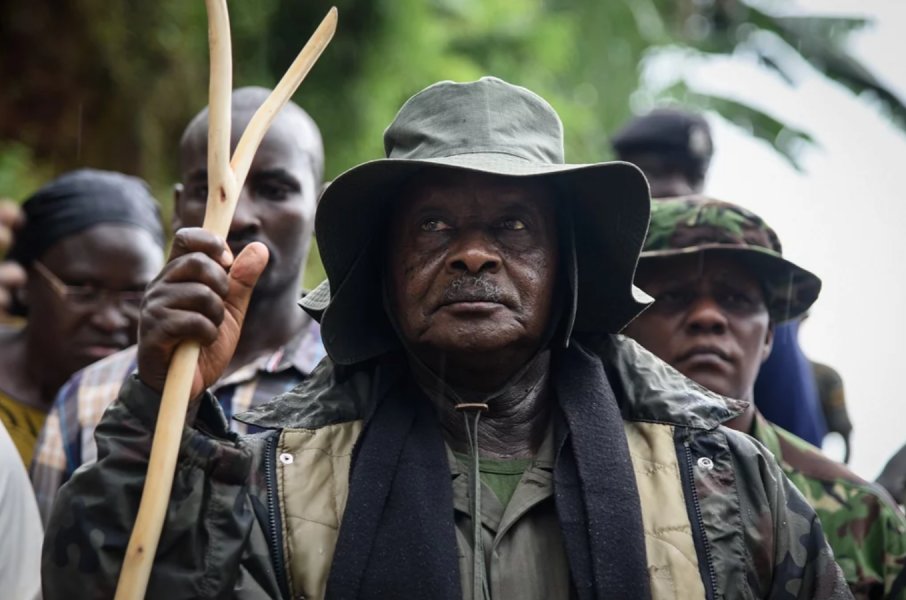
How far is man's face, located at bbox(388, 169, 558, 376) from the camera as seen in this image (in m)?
3.54

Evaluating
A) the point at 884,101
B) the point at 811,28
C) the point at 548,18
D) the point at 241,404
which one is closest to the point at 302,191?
the point at 241,404

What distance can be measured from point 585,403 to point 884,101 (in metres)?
8.22

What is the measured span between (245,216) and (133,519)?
2.03m

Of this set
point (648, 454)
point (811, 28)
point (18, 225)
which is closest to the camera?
point (648, 454)

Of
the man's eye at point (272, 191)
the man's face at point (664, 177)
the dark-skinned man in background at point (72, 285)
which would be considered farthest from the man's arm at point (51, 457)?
the man's face at point (664, 177)

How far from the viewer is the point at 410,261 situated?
3672 mm

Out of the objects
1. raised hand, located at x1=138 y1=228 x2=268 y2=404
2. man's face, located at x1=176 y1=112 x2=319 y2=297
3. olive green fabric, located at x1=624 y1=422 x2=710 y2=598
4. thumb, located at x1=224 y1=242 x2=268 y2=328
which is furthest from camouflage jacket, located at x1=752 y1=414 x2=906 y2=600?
raised hand, located at x1=138 y1=228 x2=268 y2=404

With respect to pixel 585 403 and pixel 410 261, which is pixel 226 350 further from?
pixel 585 403

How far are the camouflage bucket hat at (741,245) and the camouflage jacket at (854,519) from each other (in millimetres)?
552

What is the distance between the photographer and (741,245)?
4.89m

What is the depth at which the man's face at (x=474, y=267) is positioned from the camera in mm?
3545

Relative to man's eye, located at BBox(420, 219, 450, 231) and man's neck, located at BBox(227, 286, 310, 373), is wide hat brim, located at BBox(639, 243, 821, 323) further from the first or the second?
man's eye, located at BBox(420, 219, 450, 231)

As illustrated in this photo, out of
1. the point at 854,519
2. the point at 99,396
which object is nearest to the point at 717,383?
the point at 854,519

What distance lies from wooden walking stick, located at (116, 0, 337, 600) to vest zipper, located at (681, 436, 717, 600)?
118cm
